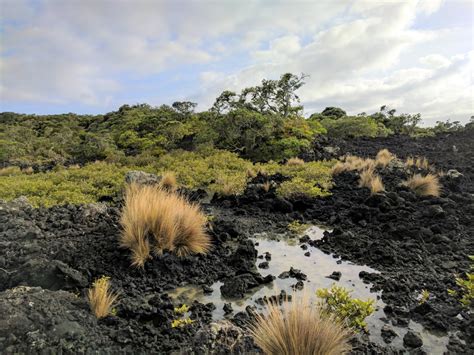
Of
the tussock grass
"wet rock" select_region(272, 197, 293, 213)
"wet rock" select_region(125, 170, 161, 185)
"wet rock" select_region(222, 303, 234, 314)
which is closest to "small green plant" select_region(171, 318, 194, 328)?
"wet rock" select_region(222, 303, 234, 314)

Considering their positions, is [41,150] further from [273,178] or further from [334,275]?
[334,275]

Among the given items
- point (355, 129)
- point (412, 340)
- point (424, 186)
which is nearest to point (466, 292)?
point (412, 340)

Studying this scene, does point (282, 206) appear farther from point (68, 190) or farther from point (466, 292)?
point (68, 190)

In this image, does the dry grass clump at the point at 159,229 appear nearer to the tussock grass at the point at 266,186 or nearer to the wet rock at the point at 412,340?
the wet rock at the point at 412,340

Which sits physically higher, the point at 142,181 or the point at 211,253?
the point at 142,181

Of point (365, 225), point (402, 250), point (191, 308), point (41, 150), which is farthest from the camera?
point (41, 150)

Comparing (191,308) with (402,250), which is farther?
(402,250)

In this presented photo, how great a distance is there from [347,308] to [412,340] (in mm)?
696

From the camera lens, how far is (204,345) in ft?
11.4

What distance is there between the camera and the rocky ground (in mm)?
3579

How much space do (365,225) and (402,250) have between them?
1.50 meters

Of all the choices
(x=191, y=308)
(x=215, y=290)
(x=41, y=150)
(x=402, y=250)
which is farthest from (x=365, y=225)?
(x=41, y=150)

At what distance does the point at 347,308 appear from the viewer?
4.02 m

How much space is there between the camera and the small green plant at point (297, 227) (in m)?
7.86
